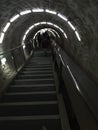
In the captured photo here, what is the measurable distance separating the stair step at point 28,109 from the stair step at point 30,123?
78 cm

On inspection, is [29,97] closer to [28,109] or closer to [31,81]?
[28,109]

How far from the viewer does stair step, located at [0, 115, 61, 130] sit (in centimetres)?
469

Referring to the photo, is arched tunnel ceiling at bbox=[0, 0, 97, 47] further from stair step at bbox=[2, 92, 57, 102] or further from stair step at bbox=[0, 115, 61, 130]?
stair step at bbox=[0, 115, 61, 130]

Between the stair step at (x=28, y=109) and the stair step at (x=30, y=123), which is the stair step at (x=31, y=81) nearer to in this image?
the stair step at (x=28, y=109)

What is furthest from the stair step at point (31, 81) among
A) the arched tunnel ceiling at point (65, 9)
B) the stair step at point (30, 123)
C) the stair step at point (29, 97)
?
the stair step at point (30, 123)

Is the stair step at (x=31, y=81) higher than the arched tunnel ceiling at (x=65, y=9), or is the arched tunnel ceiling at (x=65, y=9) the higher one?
the arched tunnel ceiling at (x=65, y=9)

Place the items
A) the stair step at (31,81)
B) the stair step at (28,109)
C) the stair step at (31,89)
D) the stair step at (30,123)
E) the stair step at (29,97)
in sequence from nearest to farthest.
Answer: the stair step at (30,123) → the stair step at (28,109) → the stair step at (29,97) → the stair step at (31,89) → the stair step at (31,81)

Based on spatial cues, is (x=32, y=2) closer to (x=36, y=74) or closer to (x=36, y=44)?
(x=36, y=74)

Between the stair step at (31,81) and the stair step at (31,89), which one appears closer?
the stair step at (31,89)

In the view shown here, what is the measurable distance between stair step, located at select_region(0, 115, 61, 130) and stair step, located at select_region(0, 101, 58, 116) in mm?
781

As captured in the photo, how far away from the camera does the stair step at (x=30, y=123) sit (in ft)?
15.4

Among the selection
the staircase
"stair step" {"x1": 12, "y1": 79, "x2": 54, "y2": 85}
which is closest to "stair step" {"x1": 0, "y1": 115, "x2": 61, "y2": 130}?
the staircase

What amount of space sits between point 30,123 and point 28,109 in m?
0.91

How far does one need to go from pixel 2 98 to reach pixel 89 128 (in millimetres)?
4443
